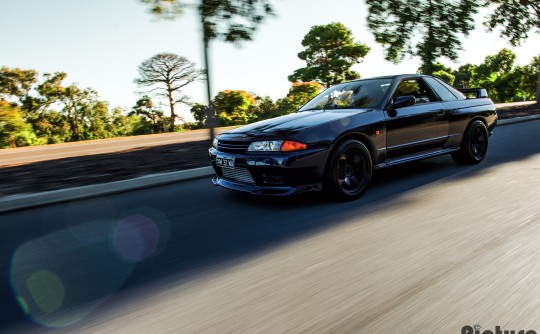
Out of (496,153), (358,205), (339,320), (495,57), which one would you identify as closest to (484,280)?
(339,320)

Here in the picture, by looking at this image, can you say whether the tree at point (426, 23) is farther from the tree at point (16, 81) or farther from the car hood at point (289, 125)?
the tree at point (16, 81)

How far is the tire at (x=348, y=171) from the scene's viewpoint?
14.9ft

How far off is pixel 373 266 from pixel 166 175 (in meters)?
4.38

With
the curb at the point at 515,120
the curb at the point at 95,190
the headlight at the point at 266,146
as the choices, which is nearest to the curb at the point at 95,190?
the curb at the point at 95,190

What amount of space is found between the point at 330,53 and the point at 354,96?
107ft

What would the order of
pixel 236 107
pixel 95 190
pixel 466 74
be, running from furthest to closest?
pixel 466 74, pixel 236 107, pixel 95 190

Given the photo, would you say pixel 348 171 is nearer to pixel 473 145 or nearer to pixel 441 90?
pixel 441 90

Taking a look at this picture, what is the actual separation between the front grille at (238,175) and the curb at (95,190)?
1799 mm

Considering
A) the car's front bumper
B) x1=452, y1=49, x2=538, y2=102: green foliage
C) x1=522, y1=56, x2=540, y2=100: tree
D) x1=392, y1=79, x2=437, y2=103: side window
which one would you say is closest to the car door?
x1=392, y1=79, x2=437, y2=103: side window

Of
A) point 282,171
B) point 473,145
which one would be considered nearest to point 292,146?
point 282,171

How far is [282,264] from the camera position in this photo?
3018mm

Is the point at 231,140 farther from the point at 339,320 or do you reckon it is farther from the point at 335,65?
the point at 335,65

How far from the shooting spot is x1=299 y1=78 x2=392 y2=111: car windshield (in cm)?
534

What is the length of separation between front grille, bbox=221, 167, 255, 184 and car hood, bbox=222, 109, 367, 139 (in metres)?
0.38
